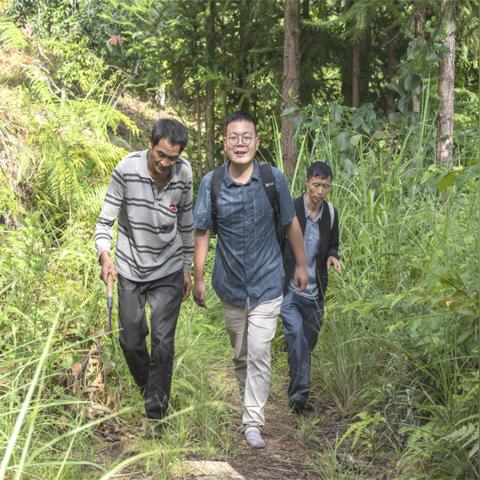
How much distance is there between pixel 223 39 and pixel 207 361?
7388 mm

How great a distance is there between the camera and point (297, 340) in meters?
6.05

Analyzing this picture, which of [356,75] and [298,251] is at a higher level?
[356,75]

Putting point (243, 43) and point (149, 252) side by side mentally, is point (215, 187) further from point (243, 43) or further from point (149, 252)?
point (243, 43)

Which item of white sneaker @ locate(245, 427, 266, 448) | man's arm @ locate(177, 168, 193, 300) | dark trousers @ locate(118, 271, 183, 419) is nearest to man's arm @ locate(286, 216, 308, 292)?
man's arm @ locate(177, 168, 193, 300)

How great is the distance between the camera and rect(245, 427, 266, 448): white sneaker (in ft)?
17.5

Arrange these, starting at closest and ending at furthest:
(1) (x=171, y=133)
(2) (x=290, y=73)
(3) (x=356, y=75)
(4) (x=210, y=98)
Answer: (1) (x=171, y=133)
(2) (x=290, y=73)
(3) (x=356, y=75)
(4) (x=210, y=98)

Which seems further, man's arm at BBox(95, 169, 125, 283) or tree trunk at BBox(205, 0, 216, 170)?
tree trunk at BBox(205, 0, 216, 170)

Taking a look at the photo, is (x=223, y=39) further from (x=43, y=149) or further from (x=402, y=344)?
(x=402, y=344)

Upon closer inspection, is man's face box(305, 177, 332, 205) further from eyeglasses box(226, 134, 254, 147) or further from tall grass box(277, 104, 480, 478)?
eyeglasses box(226, 134, 254, 147)

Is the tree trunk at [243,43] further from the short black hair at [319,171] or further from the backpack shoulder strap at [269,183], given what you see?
the backpack shoulder strap at [269,183]

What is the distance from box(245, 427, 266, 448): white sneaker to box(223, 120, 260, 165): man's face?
1.67 meters

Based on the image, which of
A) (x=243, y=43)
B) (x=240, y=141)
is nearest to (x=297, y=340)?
(x=240, y=141)

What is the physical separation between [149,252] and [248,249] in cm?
62

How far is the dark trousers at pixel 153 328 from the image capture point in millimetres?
5391
